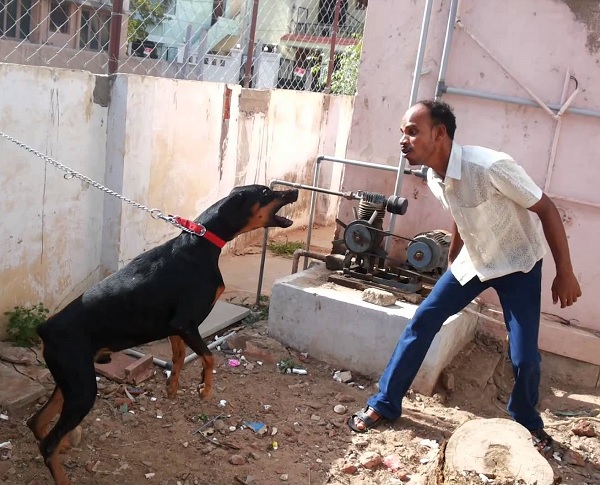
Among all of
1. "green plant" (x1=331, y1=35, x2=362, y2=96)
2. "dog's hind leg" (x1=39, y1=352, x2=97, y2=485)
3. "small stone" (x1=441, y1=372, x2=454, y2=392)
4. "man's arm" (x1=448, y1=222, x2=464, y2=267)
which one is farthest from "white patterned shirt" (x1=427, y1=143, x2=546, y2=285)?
"green plant" (x1=331, y1=35, x2=362, y2=96)

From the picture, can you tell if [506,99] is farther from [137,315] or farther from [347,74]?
[347,74]

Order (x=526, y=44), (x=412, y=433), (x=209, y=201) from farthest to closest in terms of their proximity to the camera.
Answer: (x=209, y=201) → (x=526, y=44) → (x=412, y=433)

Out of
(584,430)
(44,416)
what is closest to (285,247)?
(584,430)

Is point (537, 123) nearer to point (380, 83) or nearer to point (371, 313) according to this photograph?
point (380, 83)

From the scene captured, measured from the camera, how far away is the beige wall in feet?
15.1

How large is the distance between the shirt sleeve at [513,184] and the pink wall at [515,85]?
1.86 metres

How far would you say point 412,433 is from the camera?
165 inches

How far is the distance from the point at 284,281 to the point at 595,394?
247cm

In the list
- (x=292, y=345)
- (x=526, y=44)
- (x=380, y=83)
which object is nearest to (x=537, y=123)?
(x=526, y=44)

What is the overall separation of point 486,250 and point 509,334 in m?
0.55

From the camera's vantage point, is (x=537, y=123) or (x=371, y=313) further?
(x=537, y=123)

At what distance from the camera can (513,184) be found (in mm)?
3500

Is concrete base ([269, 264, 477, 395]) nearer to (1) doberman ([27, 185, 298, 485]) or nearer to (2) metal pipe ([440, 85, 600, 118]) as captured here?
(1) doberman ([27, 185, 298, 485])

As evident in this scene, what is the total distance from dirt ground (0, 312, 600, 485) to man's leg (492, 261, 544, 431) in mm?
578
